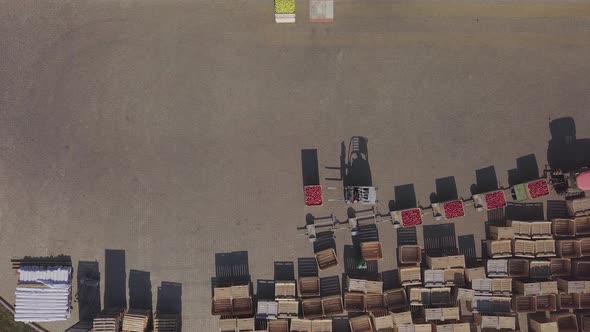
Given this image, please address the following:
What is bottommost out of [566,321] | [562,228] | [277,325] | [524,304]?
[566,321]

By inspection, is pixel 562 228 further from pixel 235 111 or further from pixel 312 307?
pixel 235 111

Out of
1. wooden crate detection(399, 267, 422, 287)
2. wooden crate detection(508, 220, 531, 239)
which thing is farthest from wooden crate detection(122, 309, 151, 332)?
wooden crate detection(508, 220, 531, 239)

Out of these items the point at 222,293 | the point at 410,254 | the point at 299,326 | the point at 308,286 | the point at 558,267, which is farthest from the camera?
the point at 558,267

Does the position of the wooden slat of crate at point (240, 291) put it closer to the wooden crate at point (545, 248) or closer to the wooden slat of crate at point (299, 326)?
the wooden slat of crate at point (299, 326)

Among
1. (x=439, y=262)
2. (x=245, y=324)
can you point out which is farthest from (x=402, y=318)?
(x=245, y=324)

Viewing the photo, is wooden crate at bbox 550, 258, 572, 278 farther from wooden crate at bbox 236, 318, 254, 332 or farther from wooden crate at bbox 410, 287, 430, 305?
wooden crate at bbox 236, 318, 254, 332

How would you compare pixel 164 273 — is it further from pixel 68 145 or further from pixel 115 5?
pixel 115 5
